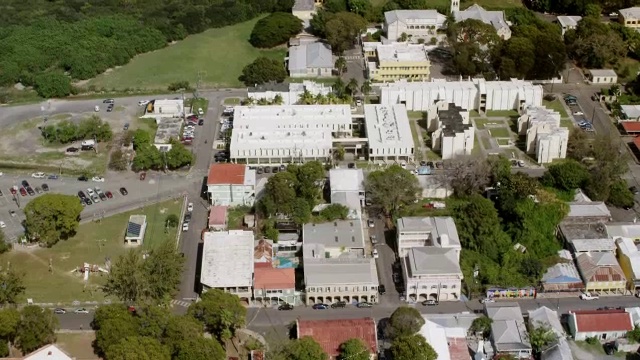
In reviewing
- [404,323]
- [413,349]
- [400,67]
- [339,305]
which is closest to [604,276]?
[404,323]

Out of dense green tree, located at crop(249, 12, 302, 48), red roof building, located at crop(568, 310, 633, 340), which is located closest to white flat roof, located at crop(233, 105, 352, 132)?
dense green tree, located at crop(249, 12, 302, 48)

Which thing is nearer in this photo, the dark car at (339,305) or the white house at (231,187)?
the dark car at (339,305)

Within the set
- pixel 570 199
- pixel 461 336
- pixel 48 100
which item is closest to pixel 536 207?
pixel 570 199

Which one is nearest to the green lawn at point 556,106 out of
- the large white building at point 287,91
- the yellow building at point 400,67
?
the yellow building at point 400,67

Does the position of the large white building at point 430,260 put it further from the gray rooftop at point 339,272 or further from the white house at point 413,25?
the white house at point 413,25

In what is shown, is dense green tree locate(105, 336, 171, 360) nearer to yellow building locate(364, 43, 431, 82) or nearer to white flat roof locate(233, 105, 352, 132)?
white flat roof locate(233, 105, 352, 132)

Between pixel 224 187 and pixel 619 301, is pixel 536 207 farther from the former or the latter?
pixel 224 187

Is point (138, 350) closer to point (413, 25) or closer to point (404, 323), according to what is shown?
point (404, 323)
